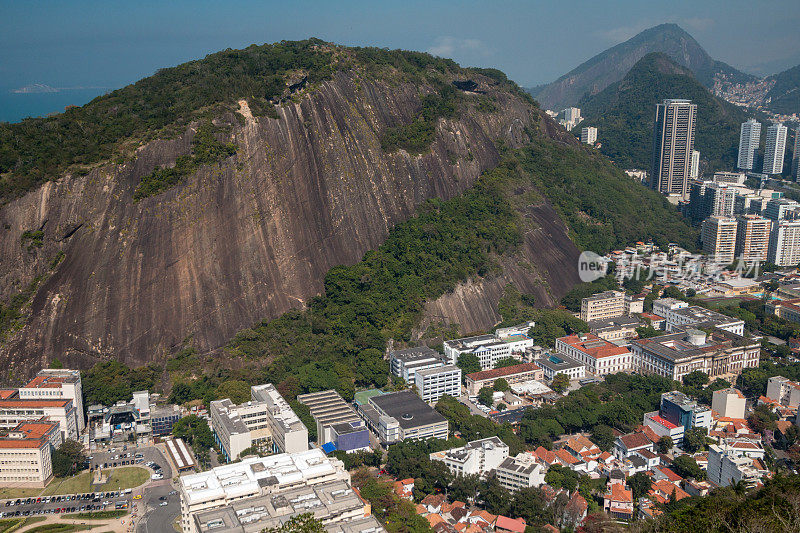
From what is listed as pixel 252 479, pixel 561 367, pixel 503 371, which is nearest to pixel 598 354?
pixel 561 367

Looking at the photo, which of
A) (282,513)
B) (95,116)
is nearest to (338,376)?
(282,513)

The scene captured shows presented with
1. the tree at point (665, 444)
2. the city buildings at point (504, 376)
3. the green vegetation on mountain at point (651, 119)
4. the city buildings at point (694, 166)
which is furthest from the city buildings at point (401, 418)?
the green vegetation on mountain at point (651, 119)

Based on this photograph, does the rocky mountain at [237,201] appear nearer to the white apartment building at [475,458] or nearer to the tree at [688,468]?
the white apartment building at [475,458]

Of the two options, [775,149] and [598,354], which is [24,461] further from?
[775,149]

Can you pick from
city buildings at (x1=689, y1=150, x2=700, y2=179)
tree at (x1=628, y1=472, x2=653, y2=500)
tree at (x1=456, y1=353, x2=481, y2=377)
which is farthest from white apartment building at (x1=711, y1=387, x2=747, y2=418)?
city buildings at (x1=689, y1=150, x2=700, y2=179)

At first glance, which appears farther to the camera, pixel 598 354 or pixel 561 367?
pixel 598 354

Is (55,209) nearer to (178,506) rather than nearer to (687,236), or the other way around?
(178,506)

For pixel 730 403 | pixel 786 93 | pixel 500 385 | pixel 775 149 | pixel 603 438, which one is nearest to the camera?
pixel 603 438
